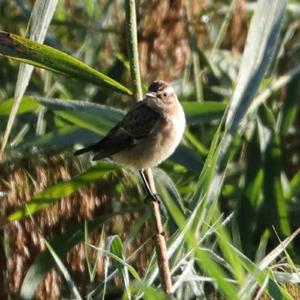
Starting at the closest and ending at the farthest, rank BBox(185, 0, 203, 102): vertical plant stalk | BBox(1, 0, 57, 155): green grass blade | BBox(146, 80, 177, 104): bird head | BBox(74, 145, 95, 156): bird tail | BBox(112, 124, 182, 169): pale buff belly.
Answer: BBox(1, 0, 57, 155): green grass blade
BBox(74, 145, 95, 156): bird tail
BBox(112, 124, 182, 169): pale buff belly
BBox(146, 80, 177, 104): bird head
BBox(185, 0, 203, 102): vertical plant stalk

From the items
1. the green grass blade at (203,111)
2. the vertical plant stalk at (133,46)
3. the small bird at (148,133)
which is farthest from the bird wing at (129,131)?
the vertical plant stalk at (133,46)

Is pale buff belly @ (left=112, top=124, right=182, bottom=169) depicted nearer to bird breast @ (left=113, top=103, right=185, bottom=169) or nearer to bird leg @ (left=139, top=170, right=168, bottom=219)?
bird breast @ (left=113, top=103, right=185, bottom=169)

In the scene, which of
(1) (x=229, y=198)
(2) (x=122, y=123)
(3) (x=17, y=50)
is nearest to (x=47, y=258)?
(2) (x=122, y=123)

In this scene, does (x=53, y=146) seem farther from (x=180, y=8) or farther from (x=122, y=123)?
(x=180, y=8)

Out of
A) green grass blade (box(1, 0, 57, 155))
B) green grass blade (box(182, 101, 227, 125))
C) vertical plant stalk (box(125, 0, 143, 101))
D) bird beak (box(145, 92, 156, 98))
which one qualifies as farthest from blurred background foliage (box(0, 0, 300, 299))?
green grass blade (box(1, 0, 57, 155))

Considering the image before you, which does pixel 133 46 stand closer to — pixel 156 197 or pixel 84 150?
pixel 156 197

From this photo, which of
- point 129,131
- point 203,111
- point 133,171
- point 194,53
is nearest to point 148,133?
point 129,131

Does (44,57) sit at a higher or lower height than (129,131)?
higher
